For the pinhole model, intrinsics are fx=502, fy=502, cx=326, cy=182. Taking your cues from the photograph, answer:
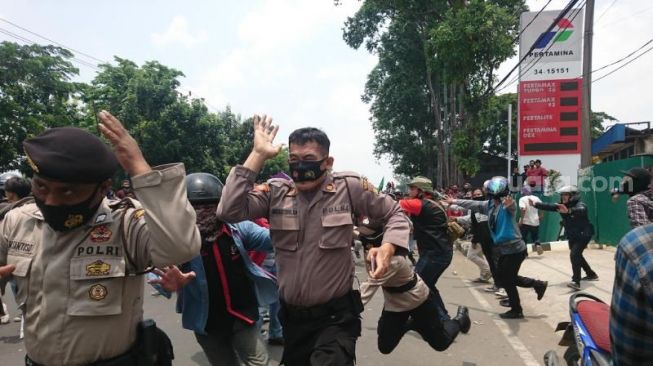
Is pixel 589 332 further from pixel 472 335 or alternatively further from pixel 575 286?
pixel 575 286

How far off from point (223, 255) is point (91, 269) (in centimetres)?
134

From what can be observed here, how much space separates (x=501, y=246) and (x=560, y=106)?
1359cm

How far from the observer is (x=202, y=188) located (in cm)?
323

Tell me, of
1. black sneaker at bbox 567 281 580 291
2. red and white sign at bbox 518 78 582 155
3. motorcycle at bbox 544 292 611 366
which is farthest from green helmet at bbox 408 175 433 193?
red and white sign at bbox 518 78 582 155

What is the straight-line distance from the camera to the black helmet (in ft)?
10.4

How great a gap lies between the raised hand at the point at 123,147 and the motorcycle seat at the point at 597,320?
8.04ft

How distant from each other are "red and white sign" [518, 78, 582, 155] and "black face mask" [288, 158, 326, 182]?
16608 mm

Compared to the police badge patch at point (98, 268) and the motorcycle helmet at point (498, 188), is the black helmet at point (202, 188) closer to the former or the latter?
the police badge patch at point (98, 268)

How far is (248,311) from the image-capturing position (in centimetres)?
305

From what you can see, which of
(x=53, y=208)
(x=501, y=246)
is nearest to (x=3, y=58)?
(x=501, y=246)

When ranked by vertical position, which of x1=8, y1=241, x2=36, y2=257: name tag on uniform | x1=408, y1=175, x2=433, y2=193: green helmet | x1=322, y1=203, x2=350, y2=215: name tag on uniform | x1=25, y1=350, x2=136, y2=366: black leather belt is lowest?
x1=25, y1=350, x2=136, y2=366: black leather belt

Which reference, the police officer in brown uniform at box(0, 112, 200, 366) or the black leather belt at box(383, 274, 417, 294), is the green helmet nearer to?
the black leather belt at box(383, 274, 417, 294)

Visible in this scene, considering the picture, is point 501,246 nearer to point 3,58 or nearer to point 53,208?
point 53,208

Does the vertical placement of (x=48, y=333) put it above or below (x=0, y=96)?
below
